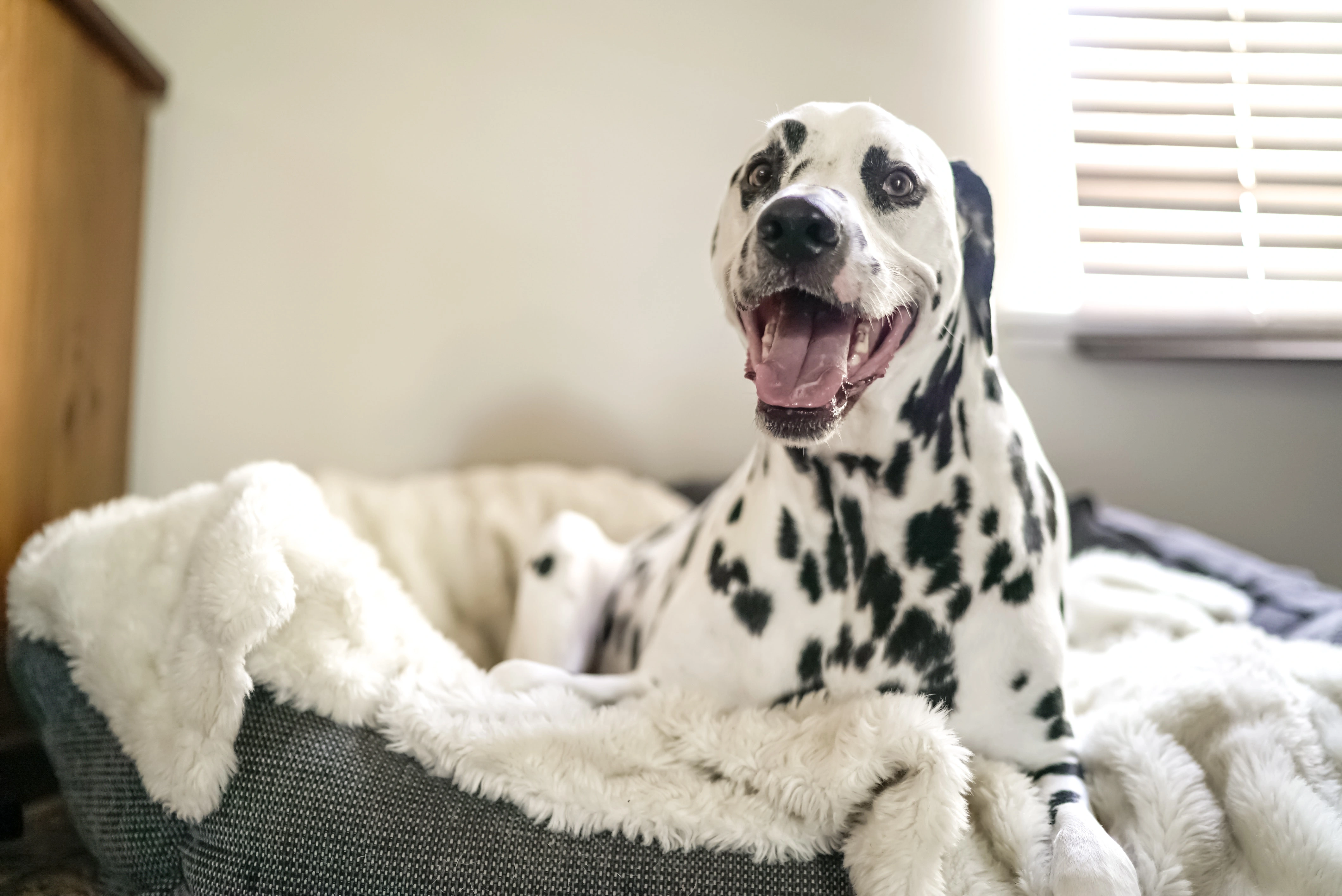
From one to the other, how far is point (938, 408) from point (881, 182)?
30cm

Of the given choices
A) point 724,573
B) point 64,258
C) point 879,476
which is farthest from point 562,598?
point 64,258

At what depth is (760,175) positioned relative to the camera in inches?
41.7

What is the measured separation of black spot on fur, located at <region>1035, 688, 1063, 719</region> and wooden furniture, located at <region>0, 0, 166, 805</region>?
4.97 feet

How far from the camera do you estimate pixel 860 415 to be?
101cm

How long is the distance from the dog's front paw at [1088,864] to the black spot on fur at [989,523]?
1.10 feet

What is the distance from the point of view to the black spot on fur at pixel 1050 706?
0.99m

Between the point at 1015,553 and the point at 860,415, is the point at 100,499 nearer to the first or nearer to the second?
the point at 860,415

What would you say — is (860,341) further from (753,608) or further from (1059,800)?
(1059,800)

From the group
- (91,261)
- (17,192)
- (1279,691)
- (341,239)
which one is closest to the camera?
(1279,691)

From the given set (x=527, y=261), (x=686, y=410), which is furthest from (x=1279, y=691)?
(x=527, y=261)

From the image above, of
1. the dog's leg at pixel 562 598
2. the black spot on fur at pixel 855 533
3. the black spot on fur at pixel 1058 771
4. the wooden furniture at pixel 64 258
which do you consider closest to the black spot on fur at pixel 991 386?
the black spot on fur at pixel 855 533

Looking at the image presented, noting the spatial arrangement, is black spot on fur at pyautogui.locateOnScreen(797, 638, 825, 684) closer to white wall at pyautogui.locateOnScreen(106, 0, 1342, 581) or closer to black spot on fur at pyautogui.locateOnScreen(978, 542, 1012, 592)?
black spot on fur at pyautogui.locateOnScreen(978, 542, 1012, 592)

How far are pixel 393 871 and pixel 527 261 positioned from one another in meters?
1.67

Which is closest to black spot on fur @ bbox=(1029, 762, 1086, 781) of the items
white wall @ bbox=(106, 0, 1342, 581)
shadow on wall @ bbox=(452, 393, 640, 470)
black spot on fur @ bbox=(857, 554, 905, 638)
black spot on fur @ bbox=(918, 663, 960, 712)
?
black spot on fur @ bbox=(918, 663, 960, 712)
